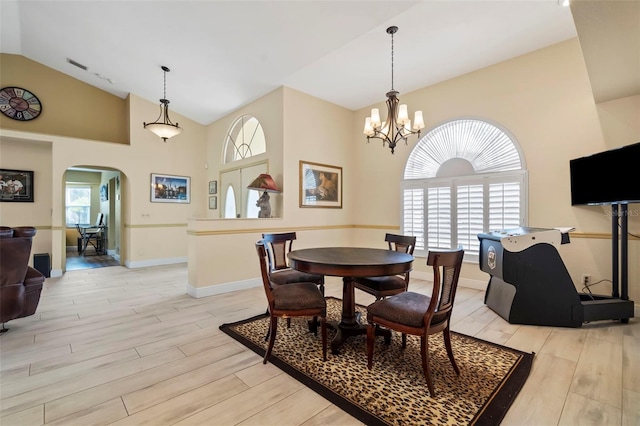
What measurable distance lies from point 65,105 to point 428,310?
778 centimetres

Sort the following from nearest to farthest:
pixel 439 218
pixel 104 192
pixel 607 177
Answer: pixel 607 177 → pixel 439 218 → pixel 104 192

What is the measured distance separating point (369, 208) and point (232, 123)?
365 centimetres

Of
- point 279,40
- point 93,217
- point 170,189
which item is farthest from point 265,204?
point 93,217

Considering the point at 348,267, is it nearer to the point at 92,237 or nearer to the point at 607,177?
the point at 607,177

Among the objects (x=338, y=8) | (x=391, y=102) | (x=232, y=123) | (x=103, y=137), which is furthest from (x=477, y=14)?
(x=103, y=137)

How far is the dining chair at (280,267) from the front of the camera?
3000 millimetres

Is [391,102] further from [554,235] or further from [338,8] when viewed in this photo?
[554,235]

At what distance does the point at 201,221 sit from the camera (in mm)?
4051

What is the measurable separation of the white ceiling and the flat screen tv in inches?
65.7

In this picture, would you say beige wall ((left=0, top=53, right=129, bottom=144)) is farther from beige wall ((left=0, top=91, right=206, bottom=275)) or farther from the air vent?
the air vent

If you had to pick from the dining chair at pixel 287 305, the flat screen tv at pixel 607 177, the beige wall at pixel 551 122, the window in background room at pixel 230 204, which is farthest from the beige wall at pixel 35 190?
the flat screen tv at pixel 607 177

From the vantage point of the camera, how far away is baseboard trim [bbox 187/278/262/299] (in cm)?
400

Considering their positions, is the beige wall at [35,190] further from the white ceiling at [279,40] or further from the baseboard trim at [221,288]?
the baseboard trim at [221,288]

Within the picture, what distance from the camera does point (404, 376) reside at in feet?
6.68
